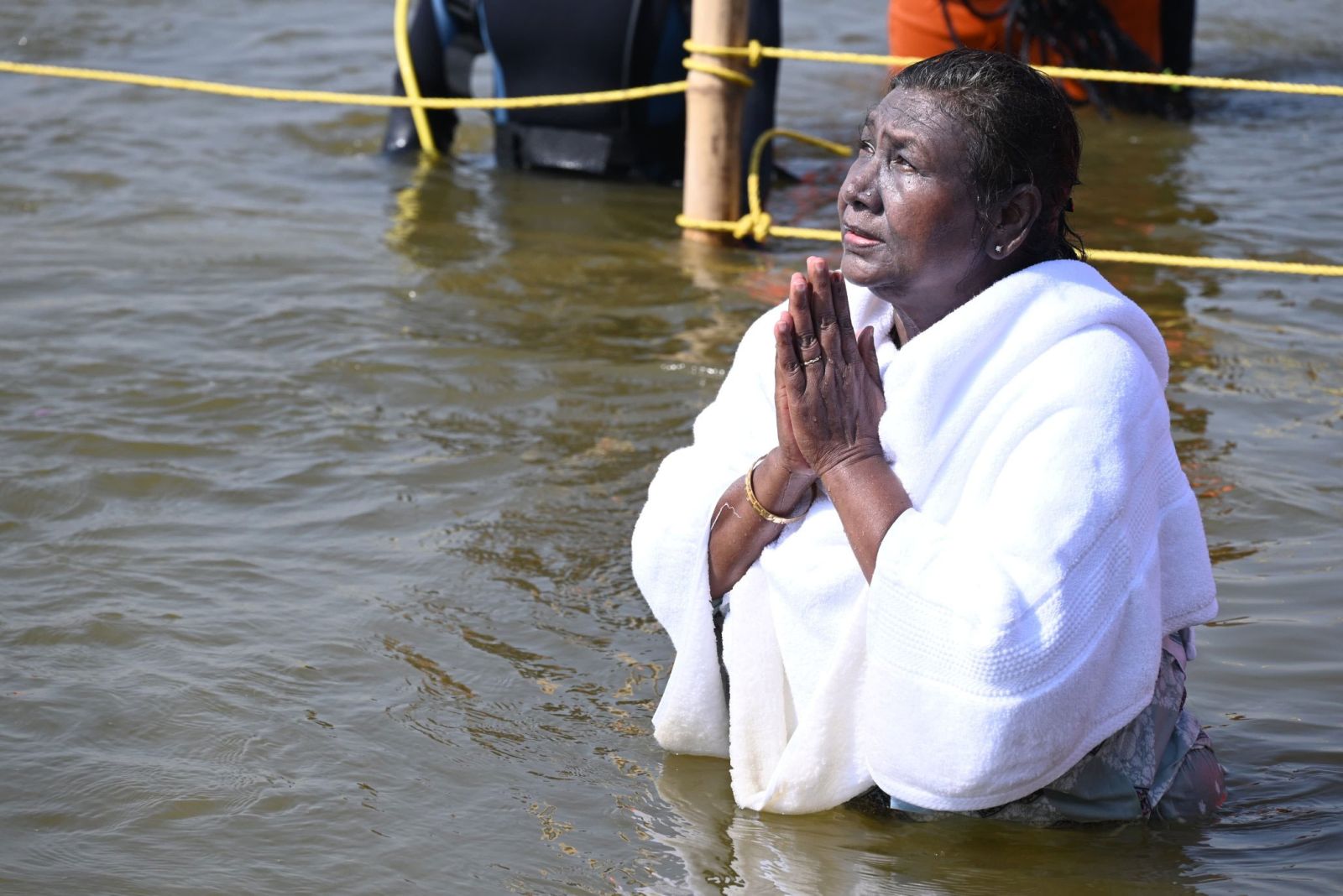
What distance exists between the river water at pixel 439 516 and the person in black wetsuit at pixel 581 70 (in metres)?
0.18

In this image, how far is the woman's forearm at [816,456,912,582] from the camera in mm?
Answer: 2197

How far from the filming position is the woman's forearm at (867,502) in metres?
2.20

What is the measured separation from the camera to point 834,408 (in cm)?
224

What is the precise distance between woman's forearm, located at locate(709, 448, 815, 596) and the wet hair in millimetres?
458

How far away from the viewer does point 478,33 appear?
22.3 ft

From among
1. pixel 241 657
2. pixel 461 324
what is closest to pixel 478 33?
pixel 461 324

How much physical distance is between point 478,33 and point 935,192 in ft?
16.1

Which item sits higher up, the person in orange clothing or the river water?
the person in orange clothing

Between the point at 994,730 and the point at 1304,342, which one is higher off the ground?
the point at 994,730

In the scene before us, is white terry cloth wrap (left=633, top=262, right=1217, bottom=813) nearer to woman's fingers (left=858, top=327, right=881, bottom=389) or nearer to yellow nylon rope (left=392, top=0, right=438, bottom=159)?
woman's fingers (left=858, top=327, right=881, bottom=389)

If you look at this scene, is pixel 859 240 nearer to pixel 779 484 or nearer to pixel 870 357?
pixel 870 357

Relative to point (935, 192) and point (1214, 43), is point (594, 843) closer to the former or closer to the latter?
point (935, 192)

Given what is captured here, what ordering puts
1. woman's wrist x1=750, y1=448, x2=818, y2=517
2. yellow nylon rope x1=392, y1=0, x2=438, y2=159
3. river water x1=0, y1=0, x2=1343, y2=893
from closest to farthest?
woman's wrist x1=750, y1=448, x2=818, y2=517
river water x1=0, y1=0, x2=1343, y2=893
yellow nylon rope x1=392, y1=0, x2=438, y2=159

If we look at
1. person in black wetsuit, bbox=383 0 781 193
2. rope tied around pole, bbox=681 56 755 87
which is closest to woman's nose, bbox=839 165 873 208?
rope tied around pole, bbox=681 56 755 87
